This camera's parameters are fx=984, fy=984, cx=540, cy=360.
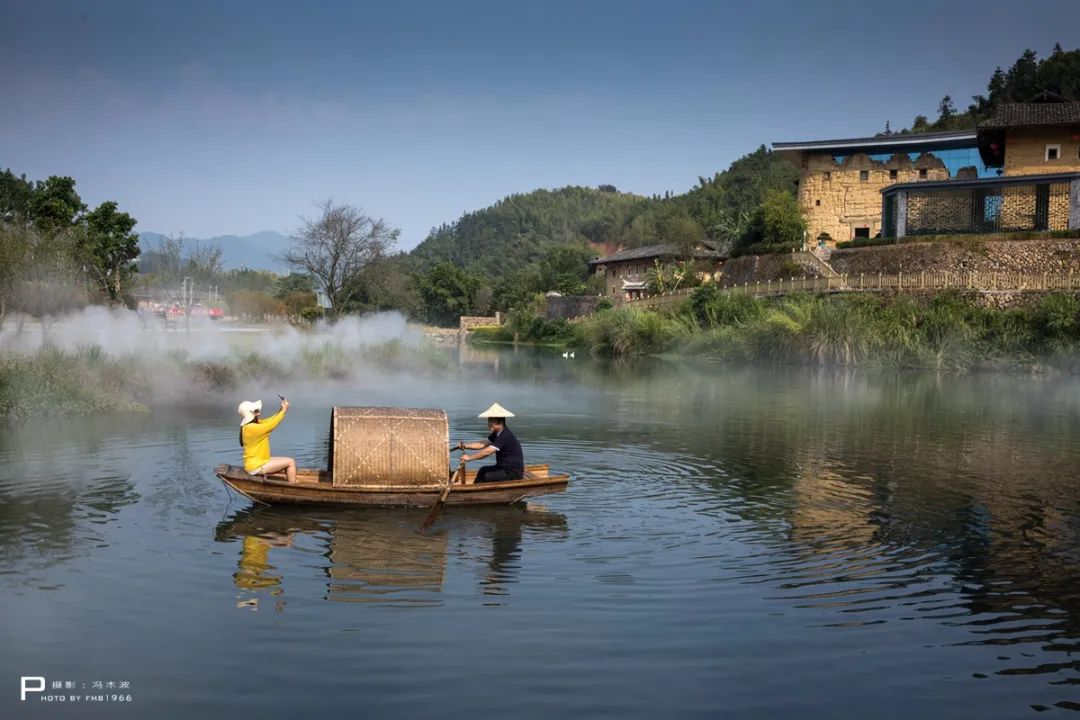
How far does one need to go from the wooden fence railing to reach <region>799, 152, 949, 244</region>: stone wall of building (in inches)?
525

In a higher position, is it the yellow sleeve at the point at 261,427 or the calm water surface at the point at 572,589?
the yellow sleeve at the point at 261,427

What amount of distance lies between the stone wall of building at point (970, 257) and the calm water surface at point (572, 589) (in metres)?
35.3

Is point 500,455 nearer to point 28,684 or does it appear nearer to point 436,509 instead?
point 436,509

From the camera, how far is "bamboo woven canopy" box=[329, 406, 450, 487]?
47.9 feet

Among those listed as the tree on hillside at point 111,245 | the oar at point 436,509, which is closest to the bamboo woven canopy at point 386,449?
the oar at point 436,509

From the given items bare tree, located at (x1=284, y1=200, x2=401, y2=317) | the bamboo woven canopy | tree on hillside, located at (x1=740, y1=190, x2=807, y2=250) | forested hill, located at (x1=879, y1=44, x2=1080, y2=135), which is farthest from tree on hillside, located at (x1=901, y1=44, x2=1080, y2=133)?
the bamboo woven canopy

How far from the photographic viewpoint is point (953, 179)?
206 ft

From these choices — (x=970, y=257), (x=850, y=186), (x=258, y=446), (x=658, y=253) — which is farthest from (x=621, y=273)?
(x=258, y=446)

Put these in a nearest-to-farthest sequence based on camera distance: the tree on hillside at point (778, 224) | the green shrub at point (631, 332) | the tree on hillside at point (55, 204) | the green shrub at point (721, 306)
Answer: the tree on hillside at point (55, 204) → the green shrub at point (721, 306) → the green shrub at point (631, 332) → the tree on hillside at point (778, 224)

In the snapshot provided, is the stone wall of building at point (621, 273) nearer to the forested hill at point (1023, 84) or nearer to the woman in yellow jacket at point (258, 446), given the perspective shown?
the forested hill at point (1023, 84)

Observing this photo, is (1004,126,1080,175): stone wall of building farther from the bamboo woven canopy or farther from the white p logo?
the white p logo

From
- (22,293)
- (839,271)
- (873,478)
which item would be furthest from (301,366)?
(839,271)

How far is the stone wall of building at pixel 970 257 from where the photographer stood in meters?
52.4

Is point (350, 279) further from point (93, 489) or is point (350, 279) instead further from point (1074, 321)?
point (93, 489)
